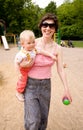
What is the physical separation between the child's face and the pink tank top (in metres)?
0.14

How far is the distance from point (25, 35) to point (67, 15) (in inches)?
2435

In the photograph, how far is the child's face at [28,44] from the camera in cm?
408

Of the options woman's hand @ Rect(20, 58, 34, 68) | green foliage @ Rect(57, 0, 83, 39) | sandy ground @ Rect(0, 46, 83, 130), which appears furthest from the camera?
green foliage @ Rect(57, 0, 83, 39)

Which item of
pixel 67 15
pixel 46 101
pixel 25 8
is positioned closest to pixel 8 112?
pixel 46 101

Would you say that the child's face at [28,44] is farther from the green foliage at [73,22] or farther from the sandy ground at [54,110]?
the green foliage at [73,22]

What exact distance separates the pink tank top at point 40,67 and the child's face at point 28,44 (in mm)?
143

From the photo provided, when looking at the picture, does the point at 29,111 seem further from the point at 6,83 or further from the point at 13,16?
the point at 13,16

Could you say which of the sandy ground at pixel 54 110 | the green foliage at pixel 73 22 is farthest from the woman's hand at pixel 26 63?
the green foliage at pixel 73 22

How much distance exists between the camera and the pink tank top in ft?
13.6

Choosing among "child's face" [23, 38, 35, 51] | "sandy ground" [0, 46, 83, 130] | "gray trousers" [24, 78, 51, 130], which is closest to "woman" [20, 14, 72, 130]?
"gray trousers" [24, 78, 51, 130]

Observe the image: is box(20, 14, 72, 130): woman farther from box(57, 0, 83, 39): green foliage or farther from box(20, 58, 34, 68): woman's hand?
box(57, 0, 83, 39): green foliage

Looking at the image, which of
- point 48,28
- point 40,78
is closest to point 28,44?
point 48,28

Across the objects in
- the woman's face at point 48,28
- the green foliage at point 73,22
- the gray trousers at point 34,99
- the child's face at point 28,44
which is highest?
the woman's face at point 48,28

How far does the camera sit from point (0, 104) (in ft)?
25.1
